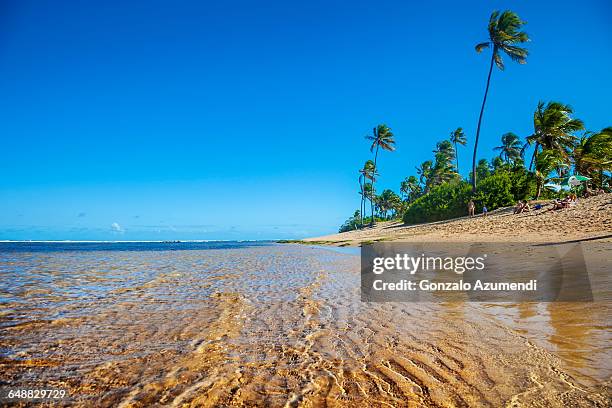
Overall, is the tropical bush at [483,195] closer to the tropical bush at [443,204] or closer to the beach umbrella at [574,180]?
the tropical bush at [443,204]

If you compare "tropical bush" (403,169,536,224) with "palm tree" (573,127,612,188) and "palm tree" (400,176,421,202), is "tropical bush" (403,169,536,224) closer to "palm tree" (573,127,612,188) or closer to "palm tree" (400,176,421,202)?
"palm tree" (573,127,612,188)

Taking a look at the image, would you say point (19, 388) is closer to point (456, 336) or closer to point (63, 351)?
point (63, 351)

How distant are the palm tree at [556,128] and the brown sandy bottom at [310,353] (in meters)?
39.1

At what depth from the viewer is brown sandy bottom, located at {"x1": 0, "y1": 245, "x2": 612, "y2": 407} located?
2.97 metres

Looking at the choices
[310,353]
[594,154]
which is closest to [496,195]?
[594,154]

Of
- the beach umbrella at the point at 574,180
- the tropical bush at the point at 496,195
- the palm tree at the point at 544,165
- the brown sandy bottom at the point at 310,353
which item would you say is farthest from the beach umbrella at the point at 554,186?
the brown sandy bottom at the point at 310,353

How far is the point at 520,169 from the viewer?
121 feet

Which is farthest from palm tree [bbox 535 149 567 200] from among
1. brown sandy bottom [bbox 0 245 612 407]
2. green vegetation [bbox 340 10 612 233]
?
brown sandy bottom [bbox 0 245 612 407]

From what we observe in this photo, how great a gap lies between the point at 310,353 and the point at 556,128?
4343 centimetres

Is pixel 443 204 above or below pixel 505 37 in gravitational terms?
below

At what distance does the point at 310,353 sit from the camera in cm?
413

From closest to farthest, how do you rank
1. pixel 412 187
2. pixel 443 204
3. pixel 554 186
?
1. pixel 554 186
2. pixel 443 204
3. pixel 412 187

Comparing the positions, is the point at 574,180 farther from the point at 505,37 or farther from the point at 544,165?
the point at 505,37

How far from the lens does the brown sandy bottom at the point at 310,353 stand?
2.97m
